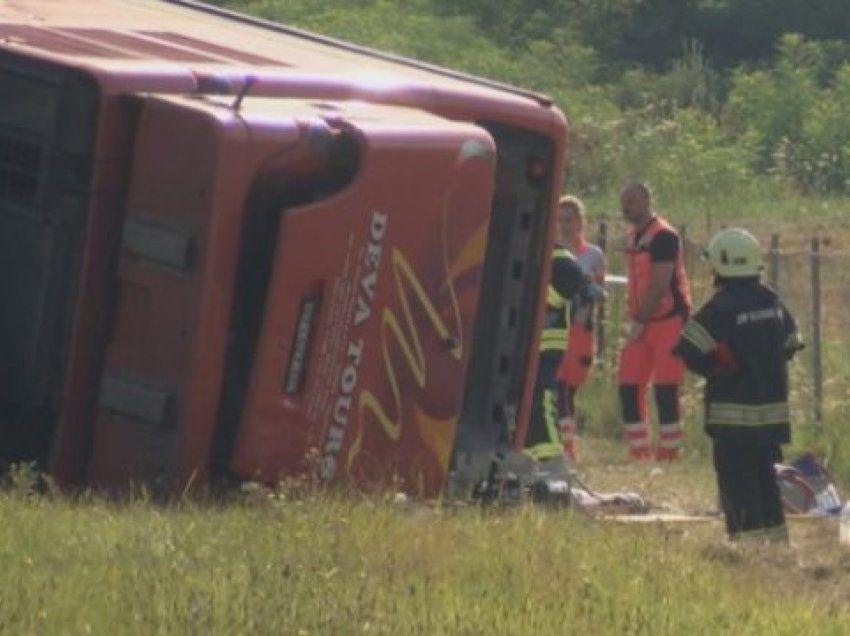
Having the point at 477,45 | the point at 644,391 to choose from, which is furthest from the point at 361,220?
the point at 477,45

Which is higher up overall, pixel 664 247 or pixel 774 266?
pixel 664 247

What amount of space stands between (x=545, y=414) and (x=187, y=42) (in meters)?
3.12

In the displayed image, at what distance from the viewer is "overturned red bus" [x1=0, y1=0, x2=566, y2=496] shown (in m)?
9.90

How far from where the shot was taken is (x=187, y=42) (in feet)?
37.1

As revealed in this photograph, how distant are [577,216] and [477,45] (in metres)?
26.6

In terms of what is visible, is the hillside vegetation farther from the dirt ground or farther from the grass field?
the grass field

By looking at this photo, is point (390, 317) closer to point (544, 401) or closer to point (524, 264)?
point (524, 264)

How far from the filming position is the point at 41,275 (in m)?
10.3

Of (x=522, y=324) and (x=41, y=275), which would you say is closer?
(x=41, y=275)

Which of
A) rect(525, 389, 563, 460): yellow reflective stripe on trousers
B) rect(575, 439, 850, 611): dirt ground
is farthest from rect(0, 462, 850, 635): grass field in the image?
rect(525, 389, 563, 460): yellow reflective stripe on trousers

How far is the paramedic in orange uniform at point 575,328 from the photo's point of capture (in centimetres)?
1496

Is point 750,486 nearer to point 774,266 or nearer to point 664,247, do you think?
point 664,247

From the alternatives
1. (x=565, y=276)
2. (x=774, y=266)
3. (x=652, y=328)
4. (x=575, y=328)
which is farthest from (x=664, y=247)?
(x=774, y=266)

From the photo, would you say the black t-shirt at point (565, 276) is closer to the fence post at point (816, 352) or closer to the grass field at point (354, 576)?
the fence post at point (816, 352)
